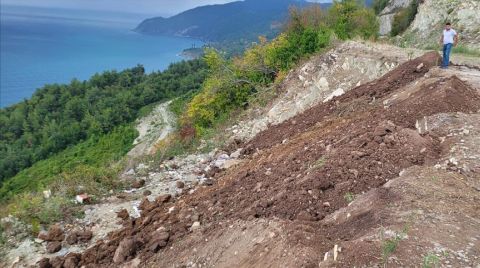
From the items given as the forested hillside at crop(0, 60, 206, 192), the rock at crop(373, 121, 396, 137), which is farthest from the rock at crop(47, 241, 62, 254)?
the forested hillside at crop(0, 60, 206, 192)

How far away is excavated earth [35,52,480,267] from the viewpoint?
5039 mm

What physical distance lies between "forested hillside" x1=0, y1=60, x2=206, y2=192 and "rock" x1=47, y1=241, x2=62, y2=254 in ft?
171

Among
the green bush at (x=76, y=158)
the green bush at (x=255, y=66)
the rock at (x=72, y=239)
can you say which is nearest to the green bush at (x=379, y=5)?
the green bush at (x=76, y=158)

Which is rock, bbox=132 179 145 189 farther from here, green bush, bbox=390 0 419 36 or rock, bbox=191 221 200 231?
green bush, bbox=390 0 419 36

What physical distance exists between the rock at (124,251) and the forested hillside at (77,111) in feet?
177

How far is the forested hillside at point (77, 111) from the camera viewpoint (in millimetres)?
59219

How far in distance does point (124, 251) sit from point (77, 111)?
69185mm

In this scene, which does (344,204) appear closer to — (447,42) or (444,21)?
(447,42)

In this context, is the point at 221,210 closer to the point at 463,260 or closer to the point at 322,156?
the point at 322,156

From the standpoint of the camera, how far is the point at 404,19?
147ft

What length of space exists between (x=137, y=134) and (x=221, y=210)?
48900mm

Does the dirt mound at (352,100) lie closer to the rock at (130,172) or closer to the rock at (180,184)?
the rock at (180,184)

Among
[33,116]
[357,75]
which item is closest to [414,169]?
[357,75]

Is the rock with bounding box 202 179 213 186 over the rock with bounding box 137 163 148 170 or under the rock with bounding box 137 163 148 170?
over
